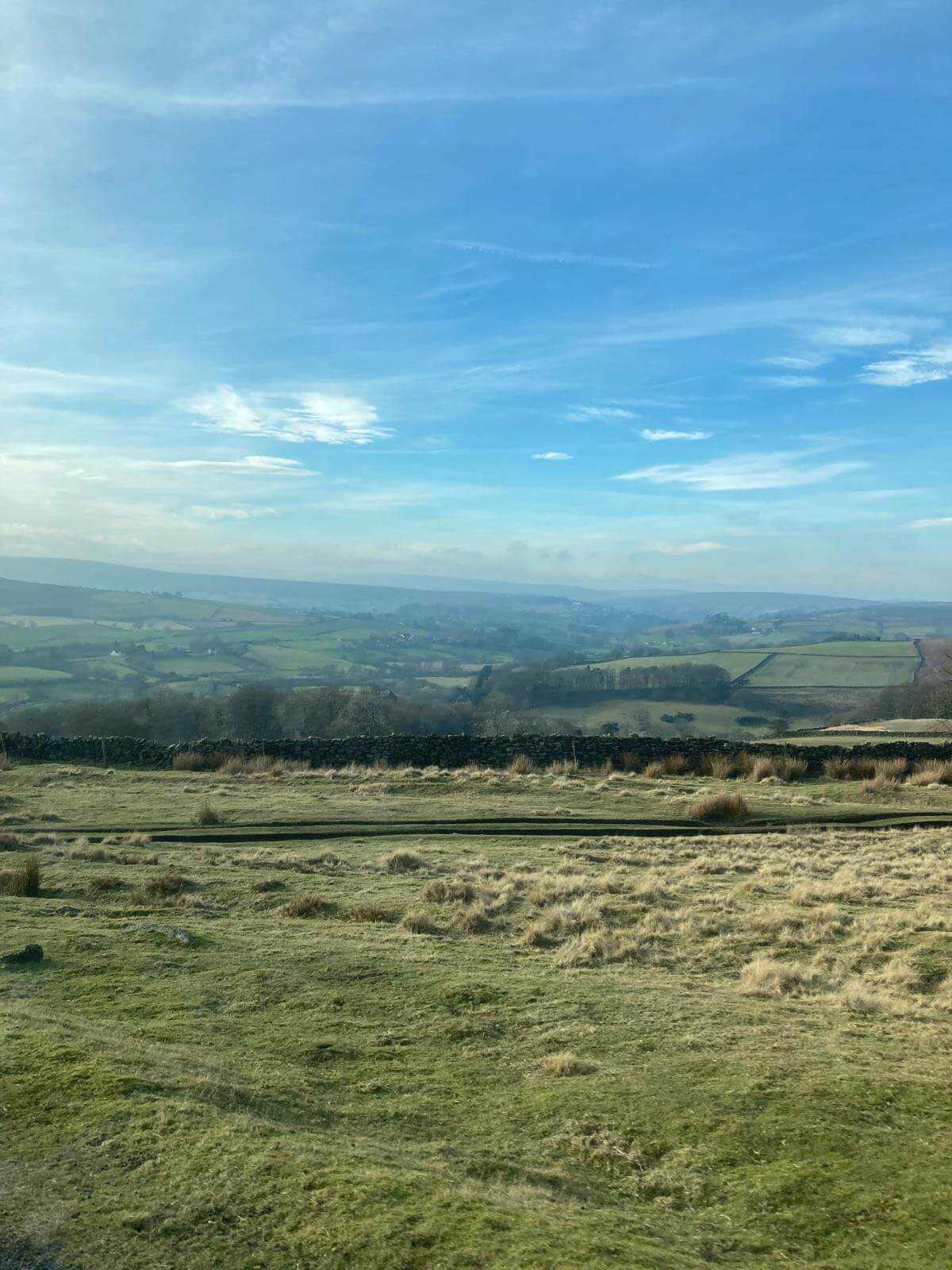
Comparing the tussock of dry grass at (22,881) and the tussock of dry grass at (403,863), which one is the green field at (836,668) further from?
the tussock of dry grass at (22,881)

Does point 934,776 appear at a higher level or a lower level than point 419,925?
lower

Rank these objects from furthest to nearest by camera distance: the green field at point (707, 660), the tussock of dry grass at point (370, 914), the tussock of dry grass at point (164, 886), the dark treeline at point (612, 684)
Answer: the green field at point (707, 660), the dark treeline at point (612, 684), the tussock of dry grass at point (164, 886), the tussock of dry grass at point (370, 914)

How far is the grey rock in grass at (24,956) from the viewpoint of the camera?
935cm

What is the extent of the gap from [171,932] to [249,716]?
43.2m

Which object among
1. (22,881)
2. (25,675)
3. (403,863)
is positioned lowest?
(25,675)

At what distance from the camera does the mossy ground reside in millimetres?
4703

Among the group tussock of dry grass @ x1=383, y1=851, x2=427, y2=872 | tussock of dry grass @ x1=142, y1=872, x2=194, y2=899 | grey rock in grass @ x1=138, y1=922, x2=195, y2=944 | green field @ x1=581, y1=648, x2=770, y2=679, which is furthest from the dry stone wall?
green field @ x1=581, y1=648, x2=770, y2=679

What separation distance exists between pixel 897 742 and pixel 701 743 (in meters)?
6.92

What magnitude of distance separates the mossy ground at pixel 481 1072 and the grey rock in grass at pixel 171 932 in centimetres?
12

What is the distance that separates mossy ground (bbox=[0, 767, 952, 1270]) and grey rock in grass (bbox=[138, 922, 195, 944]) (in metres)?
0.12

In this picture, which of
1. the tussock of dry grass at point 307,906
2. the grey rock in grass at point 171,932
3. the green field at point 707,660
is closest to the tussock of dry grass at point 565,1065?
the grey rock in grass at point 171,932

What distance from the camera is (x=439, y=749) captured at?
33.8m

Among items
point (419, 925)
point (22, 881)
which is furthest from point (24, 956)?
point (419, 925)

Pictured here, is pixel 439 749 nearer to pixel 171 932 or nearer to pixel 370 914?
pixel 370 914
